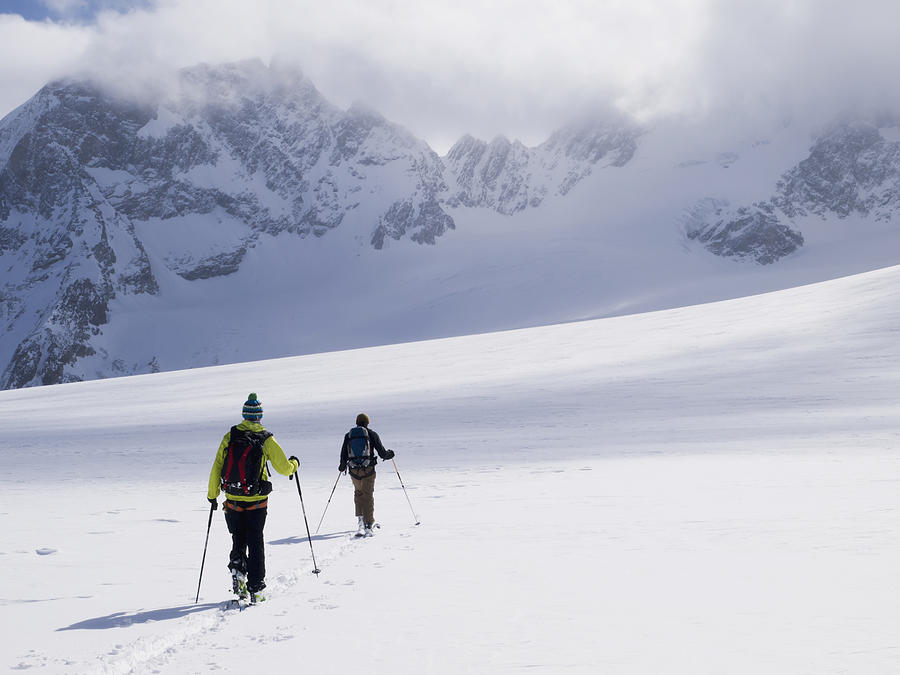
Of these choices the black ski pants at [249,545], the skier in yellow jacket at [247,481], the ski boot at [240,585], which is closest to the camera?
the ski boot at [240,585]

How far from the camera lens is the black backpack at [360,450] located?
10523 mm

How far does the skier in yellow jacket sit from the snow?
494 mm

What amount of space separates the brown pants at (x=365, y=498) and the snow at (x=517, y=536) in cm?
45

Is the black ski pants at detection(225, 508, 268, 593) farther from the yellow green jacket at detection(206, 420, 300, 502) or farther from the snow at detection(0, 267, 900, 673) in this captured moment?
the snow at detection(0, 267, 900, 673)

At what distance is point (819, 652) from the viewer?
461 cm

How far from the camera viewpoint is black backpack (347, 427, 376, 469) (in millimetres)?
10523

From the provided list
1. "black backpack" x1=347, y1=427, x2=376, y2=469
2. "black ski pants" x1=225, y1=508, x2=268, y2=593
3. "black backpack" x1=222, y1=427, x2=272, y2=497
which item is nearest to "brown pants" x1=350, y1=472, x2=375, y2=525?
"black backpack" x1=347, y1=427, x2=376, y2=469

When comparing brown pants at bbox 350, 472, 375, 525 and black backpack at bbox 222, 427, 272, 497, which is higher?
black backpack at bbox 222, 427, 272, 497

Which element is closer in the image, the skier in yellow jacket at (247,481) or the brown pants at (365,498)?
the skier in yellow jacket at (247,481)

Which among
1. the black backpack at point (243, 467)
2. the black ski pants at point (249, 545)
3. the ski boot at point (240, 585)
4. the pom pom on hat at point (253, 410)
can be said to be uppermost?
the pom pom on hat at point (253, 410)

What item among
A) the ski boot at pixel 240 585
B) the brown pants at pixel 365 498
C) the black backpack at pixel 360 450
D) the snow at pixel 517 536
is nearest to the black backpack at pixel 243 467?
the ski boot at pixel 240 585

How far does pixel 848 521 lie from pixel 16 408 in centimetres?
3459

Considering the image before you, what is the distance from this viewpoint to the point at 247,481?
7.04m

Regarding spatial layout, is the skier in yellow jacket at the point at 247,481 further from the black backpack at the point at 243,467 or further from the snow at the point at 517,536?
the snow at the point at 517,536
